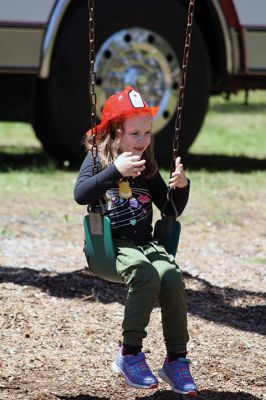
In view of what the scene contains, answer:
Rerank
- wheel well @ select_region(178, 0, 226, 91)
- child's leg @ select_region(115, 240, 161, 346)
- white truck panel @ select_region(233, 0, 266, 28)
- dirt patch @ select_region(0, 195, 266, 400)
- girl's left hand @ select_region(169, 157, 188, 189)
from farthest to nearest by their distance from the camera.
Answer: wheel well @ select_region(178, 0, 226, 91)
white truck panel @ select_region(233, 0, 266, 28)
dirt patch @ select_region(0, 195, 266, 400)
girl's left hand @ select_region(169, 157, 188, 189)
child's leg @ select_region(115, 240, 161, 346)

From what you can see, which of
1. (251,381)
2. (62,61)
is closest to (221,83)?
(62,61)

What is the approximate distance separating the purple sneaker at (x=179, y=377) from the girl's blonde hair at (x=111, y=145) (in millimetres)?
738

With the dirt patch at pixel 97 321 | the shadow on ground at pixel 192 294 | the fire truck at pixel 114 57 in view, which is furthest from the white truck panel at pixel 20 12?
the shadow on ground at pixel 192 294

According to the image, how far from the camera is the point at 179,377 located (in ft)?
13.7

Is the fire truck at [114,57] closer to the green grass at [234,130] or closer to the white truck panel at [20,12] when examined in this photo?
the white truck panel at [20,12]

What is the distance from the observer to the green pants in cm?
408

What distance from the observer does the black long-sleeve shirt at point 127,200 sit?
4156 millimetres

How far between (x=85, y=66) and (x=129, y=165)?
16.7ft

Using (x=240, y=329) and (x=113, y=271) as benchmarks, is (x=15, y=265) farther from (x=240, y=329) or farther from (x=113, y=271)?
(x=113, y=271)

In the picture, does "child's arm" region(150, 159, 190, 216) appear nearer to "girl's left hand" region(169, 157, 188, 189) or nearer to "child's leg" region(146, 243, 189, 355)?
"girl's left hand" region(169, 157, 188, 189)

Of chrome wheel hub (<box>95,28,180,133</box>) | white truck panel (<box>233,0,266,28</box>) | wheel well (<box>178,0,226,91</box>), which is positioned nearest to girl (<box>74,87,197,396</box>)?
chrome wheel hub (<box>95,28,180,133</box>)

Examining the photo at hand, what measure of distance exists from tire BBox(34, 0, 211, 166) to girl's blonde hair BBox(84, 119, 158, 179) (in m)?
4.64

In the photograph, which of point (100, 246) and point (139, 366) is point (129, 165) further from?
point (139, 366)

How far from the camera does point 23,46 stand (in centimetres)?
865
